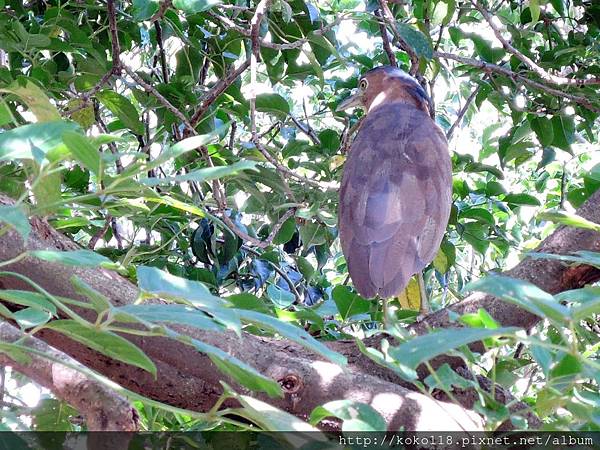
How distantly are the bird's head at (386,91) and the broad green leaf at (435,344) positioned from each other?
313 cm

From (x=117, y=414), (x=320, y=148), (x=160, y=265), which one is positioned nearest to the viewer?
(x=117, y=414)

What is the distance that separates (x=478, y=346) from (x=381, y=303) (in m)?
0.91

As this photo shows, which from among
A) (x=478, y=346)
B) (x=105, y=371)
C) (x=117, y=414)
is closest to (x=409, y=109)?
(x=478, y=346)

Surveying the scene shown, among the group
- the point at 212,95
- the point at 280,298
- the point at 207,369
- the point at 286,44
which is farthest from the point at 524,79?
the point at 207,369

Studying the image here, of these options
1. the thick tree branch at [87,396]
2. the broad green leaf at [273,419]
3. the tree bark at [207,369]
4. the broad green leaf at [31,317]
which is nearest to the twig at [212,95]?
the tree bark at [207,369]

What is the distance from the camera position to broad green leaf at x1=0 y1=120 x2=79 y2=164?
0.91 metres

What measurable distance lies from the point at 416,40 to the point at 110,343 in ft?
6.49

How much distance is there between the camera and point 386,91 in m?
4.07

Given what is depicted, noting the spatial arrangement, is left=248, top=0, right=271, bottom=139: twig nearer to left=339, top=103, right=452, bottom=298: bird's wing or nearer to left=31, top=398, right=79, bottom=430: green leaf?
left=339, top=103, right=452, bottom=298: bird's wing

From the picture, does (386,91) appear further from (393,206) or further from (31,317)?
(31,317)

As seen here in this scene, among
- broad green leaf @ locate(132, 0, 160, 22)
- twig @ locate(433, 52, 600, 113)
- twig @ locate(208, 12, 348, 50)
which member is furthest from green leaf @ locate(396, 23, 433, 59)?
broad green leaf @ locate(132, 0, 160, 22)

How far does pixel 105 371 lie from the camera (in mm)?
1740

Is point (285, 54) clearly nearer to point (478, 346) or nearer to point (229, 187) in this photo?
point (229, 187)

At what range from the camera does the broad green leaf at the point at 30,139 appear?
3.00 feet
